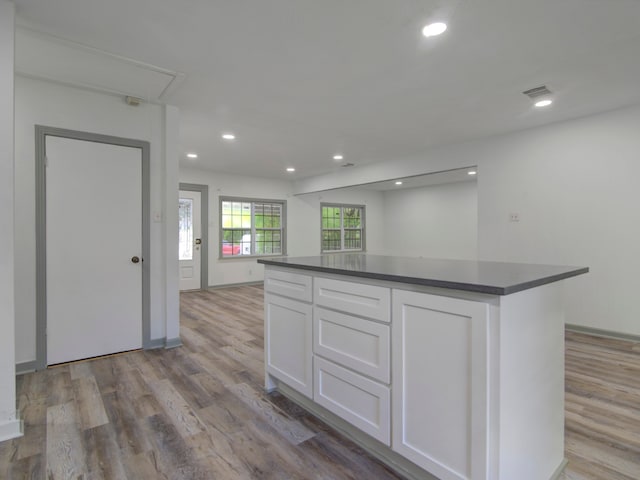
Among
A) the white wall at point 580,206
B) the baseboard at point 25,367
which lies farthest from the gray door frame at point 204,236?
the white wall at point 580,206

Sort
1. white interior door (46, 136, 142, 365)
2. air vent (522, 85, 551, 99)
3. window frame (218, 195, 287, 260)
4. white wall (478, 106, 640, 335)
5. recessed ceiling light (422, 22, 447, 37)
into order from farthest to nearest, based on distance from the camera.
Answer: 1. window frame (218, 195, 287, 260)
2. white wall (478, 106, 640, 335)
3. air vent (522, 85, 551, 99)
4. white interior door (46, 136, 142, 365)
5. recessed ceiling light (422, 22, 447, 37)

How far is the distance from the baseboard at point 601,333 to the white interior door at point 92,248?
475 cm

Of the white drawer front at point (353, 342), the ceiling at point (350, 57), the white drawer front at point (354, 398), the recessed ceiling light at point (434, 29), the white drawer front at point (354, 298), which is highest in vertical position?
the ceiling at point (350, 57)

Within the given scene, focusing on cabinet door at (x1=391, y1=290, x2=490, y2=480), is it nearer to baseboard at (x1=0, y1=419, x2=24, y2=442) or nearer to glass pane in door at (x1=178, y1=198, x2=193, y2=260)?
baseboard at (x1=0, y1=419, x2=24, y2=442)

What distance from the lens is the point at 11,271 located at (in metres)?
1.83

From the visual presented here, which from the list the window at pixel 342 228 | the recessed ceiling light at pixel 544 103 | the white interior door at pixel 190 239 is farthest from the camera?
the window at pixel 342 228

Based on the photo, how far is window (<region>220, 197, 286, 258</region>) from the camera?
706 centimetres

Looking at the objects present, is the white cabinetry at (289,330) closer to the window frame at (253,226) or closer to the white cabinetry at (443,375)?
the white cabinetry at (443,375)

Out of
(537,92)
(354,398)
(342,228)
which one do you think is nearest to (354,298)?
(354,398)

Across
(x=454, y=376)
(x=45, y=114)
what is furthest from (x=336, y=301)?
(x=45, y=114)

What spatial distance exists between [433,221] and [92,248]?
7.44 m

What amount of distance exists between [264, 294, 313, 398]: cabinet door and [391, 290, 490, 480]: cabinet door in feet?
2.16

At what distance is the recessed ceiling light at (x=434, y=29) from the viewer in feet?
6.65

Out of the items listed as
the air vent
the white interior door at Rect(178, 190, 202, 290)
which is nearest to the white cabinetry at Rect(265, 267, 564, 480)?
the air vent
